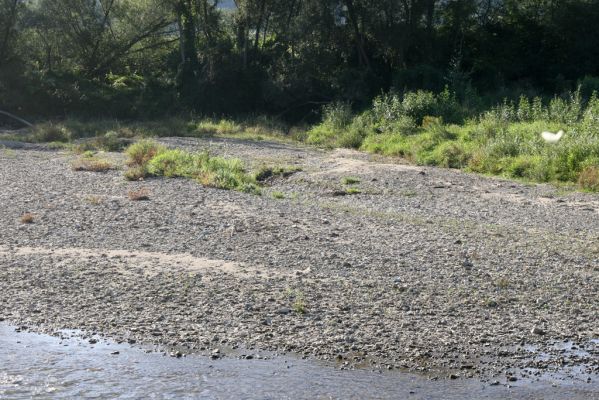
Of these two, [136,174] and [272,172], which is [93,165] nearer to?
[136,174]

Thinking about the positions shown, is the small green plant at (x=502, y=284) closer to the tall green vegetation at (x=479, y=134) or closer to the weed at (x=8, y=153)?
the tall green vegetation at (x=479, y=134)

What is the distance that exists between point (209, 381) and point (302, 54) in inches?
1312

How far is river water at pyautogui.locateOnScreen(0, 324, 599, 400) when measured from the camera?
7.88 m

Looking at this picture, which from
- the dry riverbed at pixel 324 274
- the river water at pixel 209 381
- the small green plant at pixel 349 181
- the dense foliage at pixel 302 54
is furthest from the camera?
the dense foliage at pixel 302 54

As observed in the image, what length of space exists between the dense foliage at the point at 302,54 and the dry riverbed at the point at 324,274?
21217 mm

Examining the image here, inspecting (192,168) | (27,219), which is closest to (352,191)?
(192,168)

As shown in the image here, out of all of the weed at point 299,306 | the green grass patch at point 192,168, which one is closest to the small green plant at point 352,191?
the green grass patch at point 192,168

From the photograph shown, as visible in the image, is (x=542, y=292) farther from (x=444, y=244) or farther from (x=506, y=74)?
(x=506, y=74)

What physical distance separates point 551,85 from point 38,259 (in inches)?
1232

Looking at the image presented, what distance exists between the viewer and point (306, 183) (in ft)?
68.2

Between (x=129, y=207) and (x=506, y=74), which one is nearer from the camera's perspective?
(x=129, y=207)

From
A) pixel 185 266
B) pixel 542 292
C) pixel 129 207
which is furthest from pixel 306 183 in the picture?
pixel 542 292

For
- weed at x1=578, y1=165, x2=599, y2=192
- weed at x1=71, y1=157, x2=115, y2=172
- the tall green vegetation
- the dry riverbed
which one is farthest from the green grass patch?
weed at x1=578, y1=165, x2=599, y2=192

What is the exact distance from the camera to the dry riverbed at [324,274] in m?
9.06
